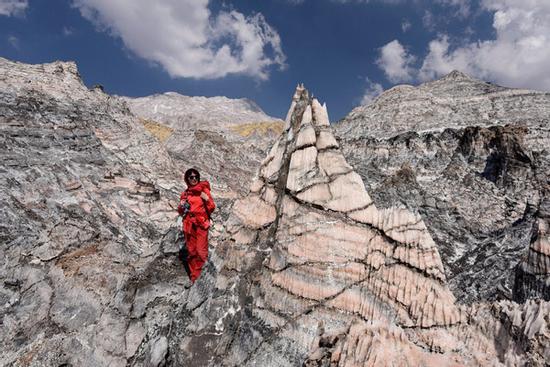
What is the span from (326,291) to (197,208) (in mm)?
3377

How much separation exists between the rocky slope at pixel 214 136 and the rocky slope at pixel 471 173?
8.00 meters

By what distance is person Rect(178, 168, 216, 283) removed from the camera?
7496 mm

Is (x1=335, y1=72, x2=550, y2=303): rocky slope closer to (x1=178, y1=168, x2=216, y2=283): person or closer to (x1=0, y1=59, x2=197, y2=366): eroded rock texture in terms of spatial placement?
(x1=178, y1=168, x2=216, y2=283): person

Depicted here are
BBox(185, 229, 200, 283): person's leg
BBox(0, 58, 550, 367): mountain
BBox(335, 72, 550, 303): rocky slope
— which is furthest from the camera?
BBox(335, 72, 550, 303): rocky slope

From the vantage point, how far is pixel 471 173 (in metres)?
22.5

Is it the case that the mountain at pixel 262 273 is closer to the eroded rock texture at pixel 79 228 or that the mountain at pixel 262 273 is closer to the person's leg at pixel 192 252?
the eroded rock texture at pixel 79 228

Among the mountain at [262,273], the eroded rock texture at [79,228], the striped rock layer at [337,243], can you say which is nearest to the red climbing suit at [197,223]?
the mountain at [262,273]

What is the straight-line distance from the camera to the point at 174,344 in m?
5.86

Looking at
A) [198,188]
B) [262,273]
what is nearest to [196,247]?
[198,188]

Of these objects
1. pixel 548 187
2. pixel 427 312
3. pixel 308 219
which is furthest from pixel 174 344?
pixel 548 187

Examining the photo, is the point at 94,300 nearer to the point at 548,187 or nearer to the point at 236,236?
the point at 236,236

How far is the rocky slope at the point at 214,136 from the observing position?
966 inches

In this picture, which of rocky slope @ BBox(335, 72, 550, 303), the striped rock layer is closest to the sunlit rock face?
the striped rock layer

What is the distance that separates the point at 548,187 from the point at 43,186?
2399 cm
